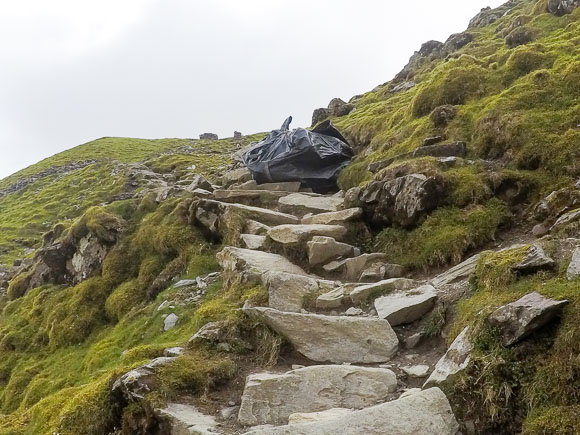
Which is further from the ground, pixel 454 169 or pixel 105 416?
pixel 454 169

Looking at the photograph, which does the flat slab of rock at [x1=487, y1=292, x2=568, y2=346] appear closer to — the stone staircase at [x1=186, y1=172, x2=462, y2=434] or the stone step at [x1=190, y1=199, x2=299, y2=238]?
the stone staircase at [x1=186, y1=172, x2=462, y2=434]

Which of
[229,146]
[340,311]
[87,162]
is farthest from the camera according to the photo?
[87,162]

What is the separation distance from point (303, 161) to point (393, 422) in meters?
16.2

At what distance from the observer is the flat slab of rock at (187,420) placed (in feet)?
23.9

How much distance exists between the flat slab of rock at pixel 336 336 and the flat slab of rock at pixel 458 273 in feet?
6.42

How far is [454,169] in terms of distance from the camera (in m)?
14.2

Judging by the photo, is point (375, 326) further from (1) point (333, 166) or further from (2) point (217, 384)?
(1) point (333, 166)

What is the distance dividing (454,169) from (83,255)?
15786 millimetres

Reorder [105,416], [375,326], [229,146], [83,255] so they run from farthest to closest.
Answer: [229,146], [83,255], [375,326], [105,416]

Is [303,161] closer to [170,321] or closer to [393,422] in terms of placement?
[170,321]

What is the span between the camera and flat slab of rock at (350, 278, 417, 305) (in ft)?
36.1

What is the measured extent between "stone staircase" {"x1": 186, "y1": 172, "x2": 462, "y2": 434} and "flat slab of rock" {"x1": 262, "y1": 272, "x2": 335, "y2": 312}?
0.03 meters

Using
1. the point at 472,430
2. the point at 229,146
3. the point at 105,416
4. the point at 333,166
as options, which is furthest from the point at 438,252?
the point at 229,146

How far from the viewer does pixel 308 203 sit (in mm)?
18562
